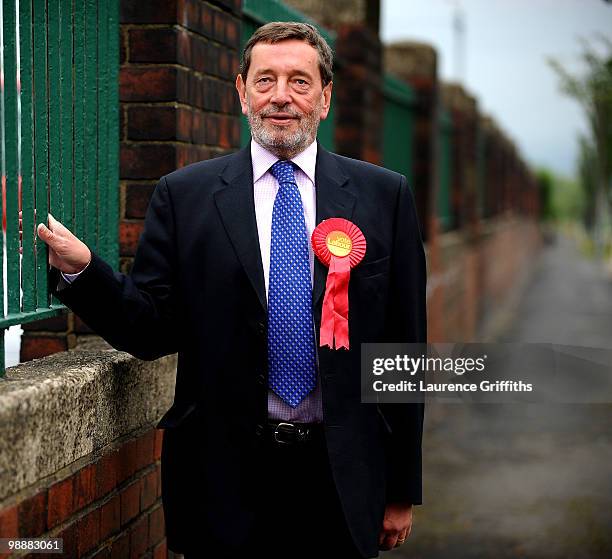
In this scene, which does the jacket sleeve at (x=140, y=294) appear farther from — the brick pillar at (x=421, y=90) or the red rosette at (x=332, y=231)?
the brick pillar at (x=421, y=90)

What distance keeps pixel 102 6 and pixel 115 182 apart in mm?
538

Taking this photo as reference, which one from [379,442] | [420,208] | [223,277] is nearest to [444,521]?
[379,442]

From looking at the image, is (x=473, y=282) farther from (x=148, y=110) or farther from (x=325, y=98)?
(x=325, y=98)

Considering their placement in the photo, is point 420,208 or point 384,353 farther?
point 420,208

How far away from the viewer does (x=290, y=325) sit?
2736 mm

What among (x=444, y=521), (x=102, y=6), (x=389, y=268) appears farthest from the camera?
(x=444, y=521)

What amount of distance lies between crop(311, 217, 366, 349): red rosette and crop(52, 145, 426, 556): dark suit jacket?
0.10 ft

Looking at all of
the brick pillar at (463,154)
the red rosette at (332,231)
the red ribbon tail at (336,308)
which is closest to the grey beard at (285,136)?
the red rosette at (332,231)

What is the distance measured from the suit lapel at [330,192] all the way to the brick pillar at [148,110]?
73 cm

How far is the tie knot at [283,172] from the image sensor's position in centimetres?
284

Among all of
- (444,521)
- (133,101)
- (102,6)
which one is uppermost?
(102,6)

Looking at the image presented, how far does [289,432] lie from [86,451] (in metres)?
0.56

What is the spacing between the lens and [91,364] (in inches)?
117

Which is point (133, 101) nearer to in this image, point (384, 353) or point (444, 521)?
point (384, 353)
